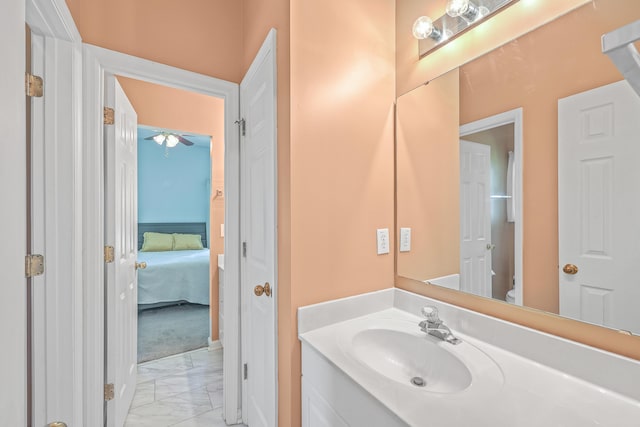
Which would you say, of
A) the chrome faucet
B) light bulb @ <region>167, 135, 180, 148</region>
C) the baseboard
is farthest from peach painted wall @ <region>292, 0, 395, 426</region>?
light bulb @ <region>167, 135, 180, 148</region>

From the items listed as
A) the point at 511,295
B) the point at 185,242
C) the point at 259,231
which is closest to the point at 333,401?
the point at 511,295

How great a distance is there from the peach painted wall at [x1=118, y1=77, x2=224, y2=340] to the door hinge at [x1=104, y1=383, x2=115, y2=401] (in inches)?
47.4

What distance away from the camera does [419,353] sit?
1077 millimetres

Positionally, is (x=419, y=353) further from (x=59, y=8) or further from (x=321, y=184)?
(x=59, y=8)

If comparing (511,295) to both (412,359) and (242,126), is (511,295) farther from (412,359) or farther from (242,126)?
(242,126)

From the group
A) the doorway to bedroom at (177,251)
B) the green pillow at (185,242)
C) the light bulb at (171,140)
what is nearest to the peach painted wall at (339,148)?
the doorway to bedroom at (177,251)

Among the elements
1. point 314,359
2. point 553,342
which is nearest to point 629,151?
point 553,342

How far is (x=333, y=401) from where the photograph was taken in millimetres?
937

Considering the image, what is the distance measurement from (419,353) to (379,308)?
321 mm

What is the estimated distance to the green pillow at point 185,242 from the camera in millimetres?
5215

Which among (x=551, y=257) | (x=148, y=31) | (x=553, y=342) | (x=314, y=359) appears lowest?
(x=314, y=359)

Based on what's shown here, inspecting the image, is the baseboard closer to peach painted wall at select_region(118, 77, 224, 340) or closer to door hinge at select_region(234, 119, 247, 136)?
peach painted wall at select_region(118, 77, 224, 340)

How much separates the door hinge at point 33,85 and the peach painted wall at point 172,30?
1.11ft

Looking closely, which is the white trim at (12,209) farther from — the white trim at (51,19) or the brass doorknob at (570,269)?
the brass doorknob at (570,269)
